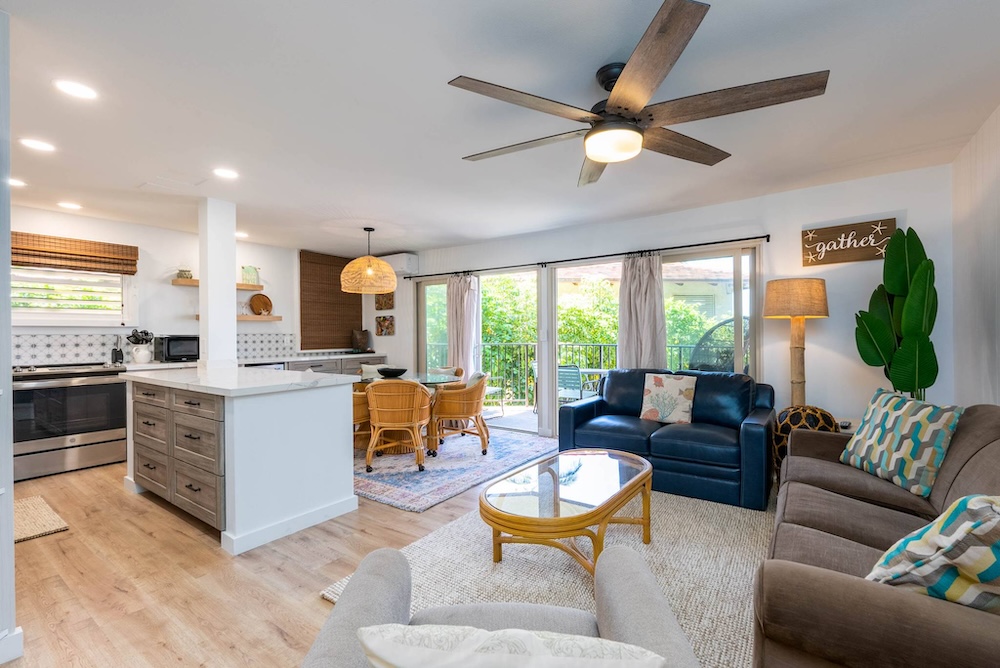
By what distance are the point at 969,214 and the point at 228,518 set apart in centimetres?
511

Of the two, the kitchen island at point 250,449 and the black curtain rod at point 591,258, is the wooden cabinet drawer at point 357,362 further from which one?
the kitchen island at point 250,449

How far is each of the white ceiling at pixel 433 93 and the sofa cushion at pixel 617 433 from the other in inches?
78.5

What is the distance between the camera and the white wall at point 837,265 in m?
3.40

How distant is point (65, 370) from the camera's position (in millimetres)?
4180

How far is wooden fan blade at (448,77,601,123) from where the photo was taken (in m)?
1.71

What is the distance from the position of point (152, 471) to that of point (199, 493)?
84 cm

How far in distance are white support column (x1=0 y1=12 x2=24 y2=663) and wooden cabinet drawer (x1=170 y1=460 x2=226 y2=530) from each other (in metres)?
0.92

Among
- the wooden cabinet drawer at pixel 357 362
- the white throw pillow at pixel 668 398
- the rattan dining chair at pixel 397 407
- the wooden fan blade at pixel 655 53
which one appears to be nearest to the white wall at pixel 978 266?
the white throw pillow at pixel 668 398

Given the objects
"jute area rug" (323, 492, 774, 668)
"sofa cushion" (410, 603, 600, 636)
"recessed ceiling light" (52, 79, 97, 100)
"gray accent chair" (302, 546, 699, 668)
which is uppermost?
"recessed ceiling light" (52, 79, 97, 100)

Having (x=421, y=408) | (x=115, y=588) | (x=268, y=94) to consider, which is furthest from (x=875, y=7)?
(x=115, y=588)

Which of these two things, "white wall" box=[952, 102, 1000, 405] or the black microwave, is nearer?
"white wall" box=[952, 102, 1000, 405]

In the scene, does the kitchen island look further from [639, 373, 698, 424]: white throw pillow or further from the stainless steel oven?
[639, 373, 698, 424]: white throw pillow

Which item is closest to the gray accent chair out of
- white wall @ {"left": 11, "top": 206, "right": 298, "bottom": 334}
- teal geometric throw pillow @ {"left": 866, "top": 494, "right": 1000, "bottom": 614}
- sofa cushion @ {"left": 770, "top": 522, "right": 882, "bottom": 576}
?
teal geometric throw pillow @ {"left": 866, "top": 494, "right": 1000, "bottom": 614}

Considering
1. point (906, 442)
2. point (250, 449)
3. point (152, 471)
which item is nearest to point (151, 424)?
point (152, 471)
